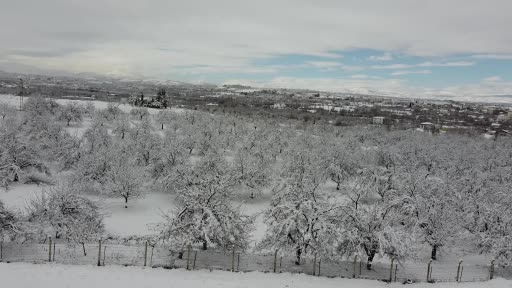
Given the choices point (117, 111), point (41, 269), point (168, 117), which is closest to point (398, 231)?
point (41, 269)

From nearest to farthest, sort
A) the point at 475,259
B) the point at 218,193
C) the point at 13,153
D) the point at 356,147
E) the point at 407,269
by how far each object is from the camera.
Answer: the point at 407,269 < the point at 218,193 < the point at 475,259 < the point at 13,153 < the point at 356,147

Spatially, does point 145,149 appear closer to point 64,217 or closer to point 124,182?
point 124,182

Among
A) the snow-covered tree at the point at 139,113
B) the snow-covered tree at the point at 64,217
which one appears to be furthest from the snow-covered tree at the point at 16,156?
the snow-covered tree at the point at 139,113

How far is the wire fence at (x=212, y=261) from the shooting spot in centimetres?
2159

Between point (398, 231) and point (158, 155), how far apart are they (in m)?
31.8

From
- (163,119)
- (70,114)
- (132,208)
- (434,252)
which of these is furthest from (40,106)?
(434,252)

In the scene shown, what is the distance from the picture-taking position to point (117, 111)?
95.1m

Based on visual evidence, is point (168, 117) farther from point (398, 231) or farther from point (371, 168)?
point (398, 231)

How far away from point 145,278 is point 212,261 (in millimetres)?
4225

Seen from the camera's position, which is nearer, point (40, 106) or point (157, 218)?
point (157, 218)

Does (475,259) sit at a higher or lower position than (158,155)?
lower

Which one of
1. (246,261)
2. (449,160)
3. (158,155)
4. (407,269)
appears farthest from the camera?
(449,160)

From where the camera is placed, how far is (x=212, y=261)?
22672 mm

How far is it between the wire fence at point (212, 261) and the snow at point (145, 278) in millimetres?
709
